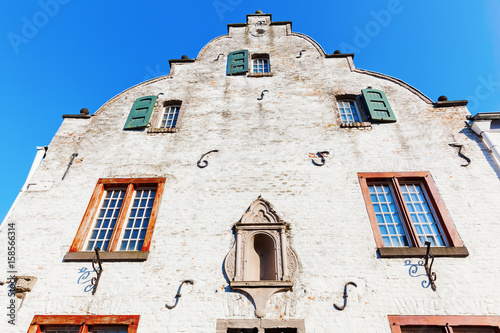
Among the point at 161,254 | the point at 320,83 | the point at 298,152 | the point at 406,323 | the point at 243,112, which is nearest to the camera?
the point at 406,323

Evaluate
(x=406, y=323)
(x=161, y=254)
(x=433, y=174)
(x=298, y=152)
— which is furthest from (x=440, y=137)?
(x=161, y=254)

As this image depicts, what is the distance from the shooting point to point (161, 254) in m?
6.37

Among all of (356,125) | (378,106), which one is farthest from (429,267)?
(378,106)

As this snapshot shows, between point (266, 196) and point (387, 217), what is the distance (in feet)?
9.02

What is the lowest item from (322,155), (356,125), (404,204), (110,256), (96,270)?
(96,270)

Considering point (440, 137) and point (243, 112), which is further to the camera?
point (243, 112)

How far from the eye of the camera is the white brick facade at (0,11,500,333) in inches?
222

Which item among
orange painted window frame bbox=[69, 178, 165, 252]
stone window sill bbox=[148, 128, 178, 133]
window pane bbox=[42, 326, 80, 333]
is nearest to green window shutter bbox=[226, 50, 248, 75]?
stone window sill bbox=[148, 128, 178, 133]

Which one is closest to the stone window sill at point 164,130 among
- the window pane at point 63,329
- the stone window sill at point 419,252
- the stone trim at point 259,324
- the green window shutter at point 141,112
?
the green window shutter at point 141,112

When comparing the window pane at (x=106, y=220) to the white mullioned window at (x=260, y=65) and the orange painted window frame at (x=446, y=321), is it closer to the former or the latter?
the orange painted window frame at (x=446, y=321)

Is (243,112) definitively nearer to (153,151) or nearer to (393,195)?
(153,151)

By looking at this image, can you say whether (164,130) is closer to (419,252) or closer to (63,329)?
(63,329)

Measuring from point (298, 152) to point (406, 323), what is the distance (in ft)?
14.5

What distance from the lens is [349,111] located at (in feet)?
31.2
